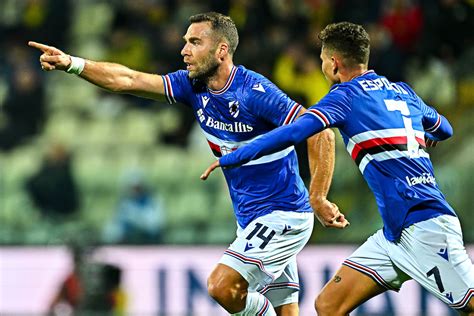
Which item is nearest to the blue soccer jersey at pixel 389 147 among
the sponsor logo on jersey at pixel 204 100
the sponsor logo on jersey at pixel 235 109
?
the sponsor logo on jersey at pixel 235 109

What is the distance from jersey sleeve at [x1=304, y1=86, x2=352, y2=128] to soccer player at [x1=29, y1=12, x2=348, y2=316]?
451 mm

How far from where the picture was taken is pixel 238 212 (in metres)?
6.33

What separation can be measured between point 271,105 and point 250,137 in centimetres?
26

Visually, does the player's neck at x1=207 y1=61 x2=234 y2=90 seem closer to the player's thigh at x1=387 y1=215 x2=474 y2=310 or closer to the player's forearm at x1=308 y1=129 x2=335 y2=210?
the player's forearm at x1=308 y1=129 x2=335 y2=210

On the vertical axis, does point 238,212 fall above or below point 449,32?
below

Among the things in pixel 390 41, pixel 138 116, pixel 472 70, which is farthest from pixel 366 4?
pixel 138 116

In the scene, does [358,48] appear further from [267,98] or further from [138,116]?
[138,116]

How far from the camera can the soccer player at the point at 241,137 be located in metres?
6.07

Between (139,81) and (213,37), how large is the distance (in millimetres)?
522

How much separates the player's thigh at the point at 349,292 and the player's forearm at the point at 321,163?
0.52 meters

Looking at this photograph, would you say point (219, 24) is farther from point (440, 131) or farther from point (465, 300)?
point (465, 300)

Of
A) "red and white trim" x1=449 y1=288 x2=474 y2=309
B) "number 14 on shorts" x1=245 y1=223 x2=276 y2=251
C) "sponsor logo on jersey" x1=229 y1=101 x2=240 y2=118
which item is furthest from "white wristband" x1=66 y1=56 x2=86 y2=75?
"red and white trim" x1=449 y1=288 x2=474 y2=309

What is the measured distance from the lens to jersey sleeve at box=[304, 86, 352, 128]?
5387 millimetres

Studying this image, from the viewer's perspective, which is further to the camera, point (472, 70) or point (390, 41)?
point (390, 41)
